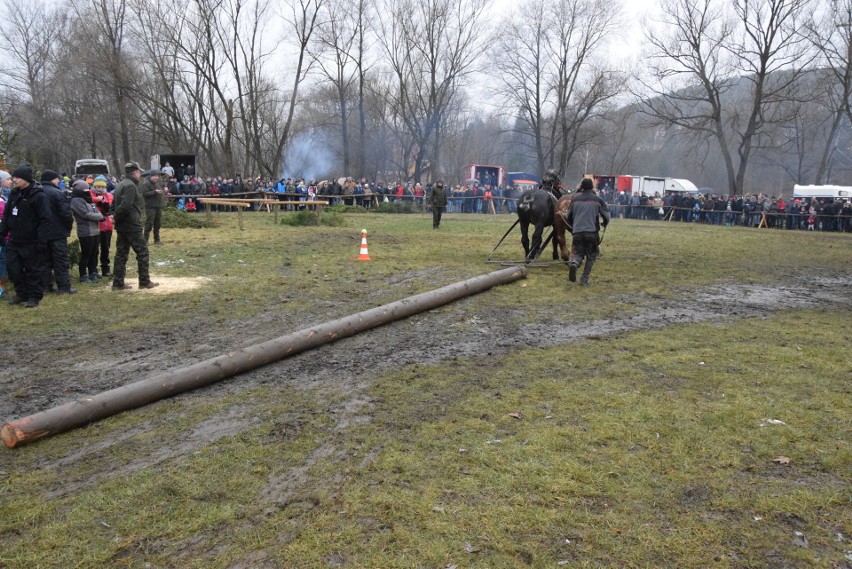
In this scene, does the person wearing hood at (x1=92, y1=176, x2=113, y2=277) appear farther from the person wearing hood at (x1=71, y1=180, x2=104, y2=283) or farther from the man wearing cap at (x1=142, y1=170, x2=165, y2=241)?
the man wearing cap at (x1=142, y1=170, x2=165, y2=241)

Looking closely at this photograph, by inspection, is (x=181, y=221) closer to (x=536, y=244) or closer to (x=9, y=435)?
(x=536, y=244)

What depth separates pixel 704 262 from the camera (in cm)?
1497

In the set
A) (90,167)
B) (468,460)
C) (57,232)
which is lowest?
(468,460)

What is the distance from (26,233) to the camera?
915 centimetres

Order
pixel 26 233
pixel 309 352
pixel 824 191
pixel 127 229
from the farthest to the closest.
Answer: pixel 824 191 < pixel 127 229 < pixel 26 233 < pixel 309 352

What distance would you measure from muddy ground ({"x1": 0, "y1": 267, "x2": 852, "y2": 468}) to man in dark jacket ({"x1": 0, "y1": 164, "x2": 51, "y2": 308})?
46 centimetres

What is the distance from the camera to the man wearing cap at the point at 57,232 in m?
9.33

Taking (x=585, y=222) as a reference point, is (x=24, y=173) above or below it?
above

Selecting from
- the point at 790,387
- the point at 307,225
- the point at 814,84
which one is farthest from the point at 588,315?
the point at 814,84

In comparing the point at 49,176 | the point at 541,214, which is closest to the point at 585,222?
the point at 541,214

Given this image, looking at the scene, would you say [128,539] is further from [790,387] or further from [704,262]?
[704,262]

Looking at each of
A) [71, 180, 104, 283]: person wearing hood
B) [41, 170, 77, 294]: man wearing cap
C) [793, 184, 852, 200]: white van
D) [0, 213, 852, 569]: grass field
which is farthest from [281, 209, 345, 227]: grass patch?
[793, 184, 852, 200]: white van

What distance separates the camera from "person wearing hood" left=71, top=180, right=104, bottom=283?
1014 centimetres

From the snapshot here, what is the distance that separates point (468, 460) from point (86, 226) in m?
8.72
